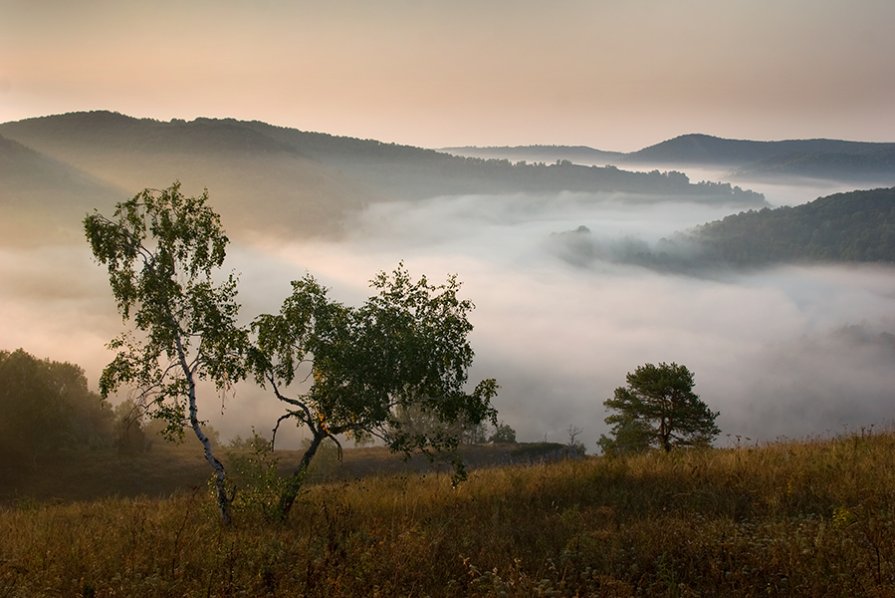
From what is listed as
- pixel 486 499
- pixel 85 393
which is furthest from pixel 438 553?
pixel 85 393

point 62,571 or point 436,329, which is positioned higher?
point 436,329

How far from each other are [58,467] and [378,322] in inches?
2823

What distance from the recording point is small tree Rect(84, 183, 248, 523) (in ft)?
45.0

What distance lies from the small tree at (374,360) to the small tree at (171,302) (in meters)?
0.98

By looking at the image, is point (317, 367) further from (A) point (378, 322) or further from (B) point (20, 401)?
(B) point (20, 401)

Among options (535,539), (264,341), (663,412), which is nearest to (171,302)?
(264,341)

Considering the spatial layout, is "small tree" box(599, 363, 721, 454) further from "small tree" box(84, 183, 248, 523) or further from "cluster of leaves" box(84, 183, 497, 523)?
"small tree" box(84, 183, 248, 523)

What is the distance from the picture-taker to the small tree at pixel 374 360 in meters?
14.4

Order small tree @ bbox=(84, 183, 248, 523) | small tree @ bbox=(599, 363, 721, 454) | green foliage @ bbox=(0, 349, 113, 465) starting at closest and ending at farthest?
1. small tree @ bbox=(84, 183, 248, 523)
2. small tree @ bbox=(599, 363, 721, 454)
3. green foliage @ bbox=(0, 349, 113, 465)

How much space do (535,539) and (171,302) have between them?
31.2ft

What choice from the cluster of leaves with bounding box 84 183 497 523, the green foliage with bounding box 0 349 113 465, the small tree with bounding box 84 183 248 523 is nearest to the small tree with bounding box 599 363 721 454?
the cluster of leaves with bounding box 84 183 497 523

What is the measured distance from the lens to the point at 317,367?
47.3 feet

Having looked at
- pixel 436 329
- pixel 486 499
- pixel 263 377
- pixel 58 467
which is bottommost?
pixel 58 467

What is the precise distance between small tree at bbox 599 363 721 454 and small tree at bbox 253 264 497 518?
29.6 m
